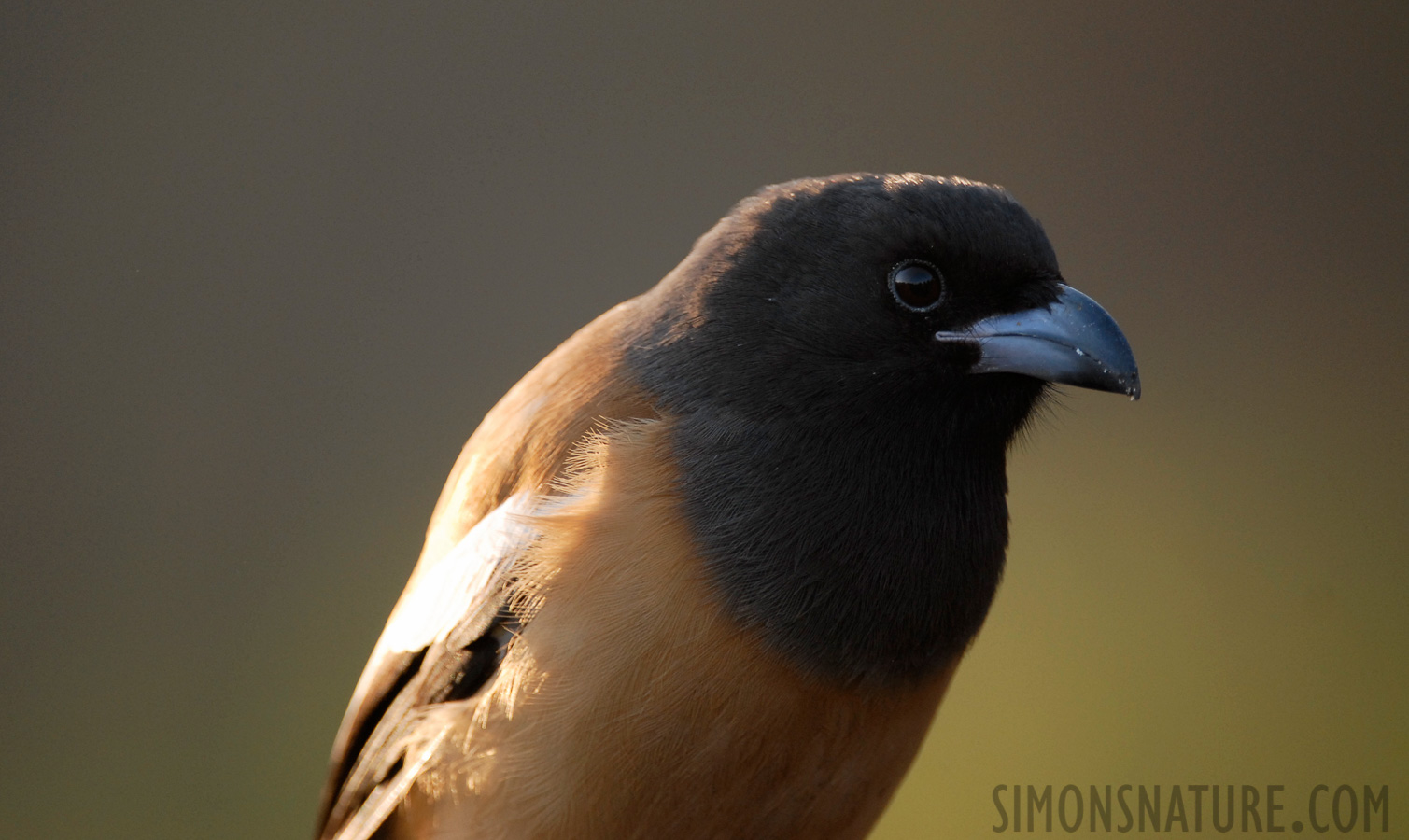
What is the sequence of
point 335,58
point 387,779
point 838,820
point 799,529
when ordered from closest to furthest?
point 799,529 → point 838,820 → point 387,779 → point 335,58

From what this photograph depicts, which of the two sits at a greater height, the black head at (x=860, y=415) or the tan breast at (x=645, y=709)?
the black head at (x=860, y=415)

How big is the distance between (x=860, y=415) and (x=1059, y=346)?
0.80 ft

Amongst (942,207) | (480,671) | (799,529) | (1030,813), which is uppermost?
(942,207)

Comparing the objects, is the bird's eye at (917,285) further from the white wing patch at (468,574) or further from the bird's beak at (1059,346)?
the white wing patch at (468,574)

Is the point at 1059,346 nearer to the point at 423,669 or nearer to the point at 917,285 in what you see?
the point at 917,285

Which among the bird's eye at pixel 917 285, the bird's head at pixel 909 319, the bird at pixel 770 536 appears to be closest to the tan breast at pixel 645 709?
the bird at pixel 770 536

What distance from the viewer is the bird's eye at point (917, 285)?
1.29 metres

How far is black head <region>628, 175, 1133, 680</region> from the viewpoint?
1.23 m

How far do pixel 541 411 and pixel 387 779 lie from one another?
548mm

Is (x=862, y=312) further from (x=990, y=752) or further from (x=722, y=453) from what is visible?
(x=990, y=752)

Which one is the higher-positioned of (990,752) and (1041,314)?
(1041,314)

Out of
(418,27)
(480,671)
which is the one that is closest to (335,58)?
(418,27)

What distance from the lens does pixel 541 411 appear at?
1.46 meters

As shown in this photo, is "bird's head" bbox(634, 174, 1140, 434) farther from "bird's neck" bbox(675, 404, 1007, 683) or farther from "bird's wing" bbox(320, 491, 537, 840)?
"bird's wing" bbox(320, 491, 537, 840)
